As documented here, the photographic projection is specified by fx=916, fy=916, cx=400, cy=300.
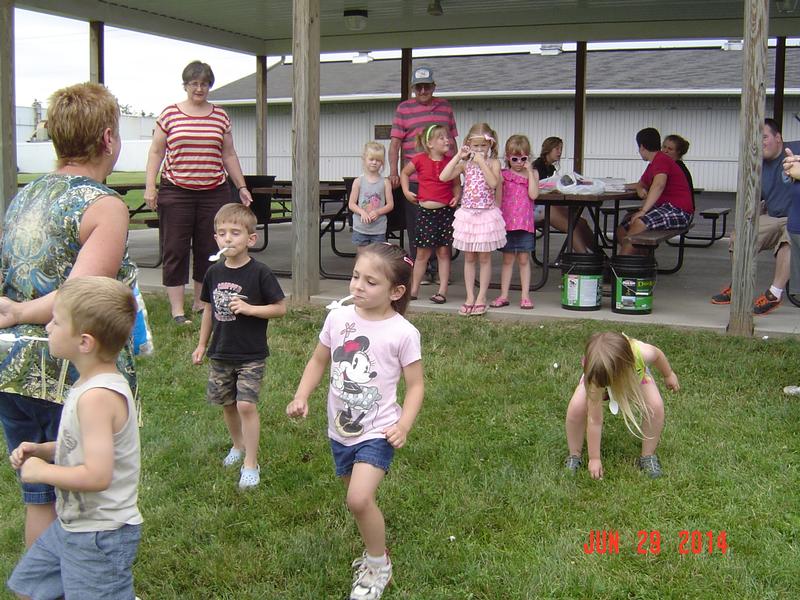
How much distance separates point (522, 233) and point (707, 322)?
4.98 ft

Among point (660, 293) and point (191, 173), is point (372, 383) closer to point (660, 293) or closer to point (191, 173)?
point (191, 173)

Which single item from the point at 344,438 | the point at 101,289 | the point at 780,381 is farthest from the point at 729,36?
the point at 101,289

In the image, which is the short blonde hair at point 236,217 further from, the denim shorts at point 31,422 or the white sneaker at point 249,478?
the denim shorts at point 31,422

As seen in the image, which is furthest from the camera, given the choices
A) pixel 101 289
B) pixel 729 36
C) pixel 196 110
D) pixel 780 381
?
pixel 729 36

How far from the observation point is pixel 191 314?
6930 millimetres

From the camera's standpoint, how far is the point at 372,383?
2955 mm

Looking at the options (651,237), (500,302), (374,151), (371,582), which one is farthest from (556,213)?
(371,582)

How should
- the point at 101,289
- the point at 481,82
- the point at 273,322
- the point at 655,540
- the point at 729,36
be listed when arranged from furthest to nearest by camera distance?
the point at 481,82 → the point at 729,36 → the point at 273,322 → the point at 655,540 → the point at 101,289

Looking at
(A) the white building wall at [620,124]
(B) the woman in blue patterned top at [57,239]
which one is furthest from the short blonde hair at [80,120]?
(A) the white building wall at [620,124]

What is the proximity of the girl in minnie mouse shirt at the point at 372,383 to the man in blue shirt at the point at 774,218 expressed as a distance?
4.57 m

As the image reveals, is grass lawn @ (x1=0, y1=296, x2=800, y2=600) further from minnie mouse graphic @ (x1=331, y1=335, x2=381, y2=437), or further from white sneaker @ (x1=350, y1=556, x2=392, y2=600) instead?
minnie mouse graphic @ (x1=331, y1=335, x2=381, y2=437)

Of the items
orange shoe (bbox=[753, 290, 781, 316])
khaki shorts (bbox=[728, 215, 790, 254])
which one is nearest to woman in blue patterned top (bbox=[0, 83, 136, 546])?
orange shoe (bbox=[753, 290, 781, 316])

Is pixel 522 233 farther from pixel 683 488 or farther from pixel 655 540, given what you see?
pixel 655 540

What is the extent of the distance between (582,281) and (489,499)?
3.50 meters
